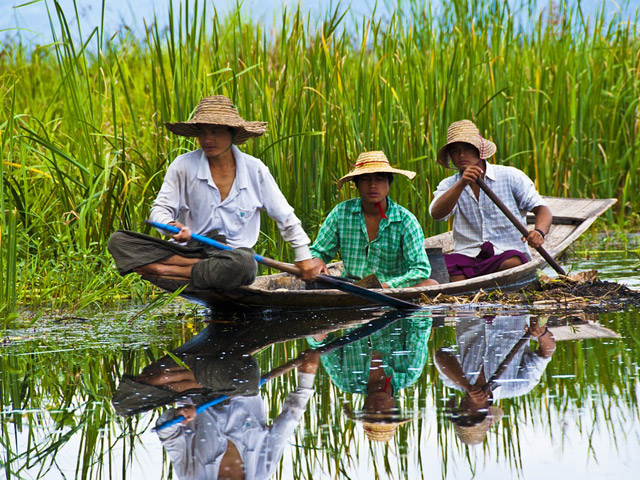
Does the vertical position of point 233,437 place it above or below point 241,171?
below

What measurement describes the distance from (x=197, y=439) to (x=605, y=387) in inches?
59.1

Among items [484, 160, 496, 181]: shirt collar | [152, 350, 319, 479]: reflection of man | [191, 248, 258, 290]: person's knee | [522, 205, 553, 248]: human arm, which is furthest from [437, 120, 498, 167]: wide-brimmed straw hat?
[152, 350, 319, 479]: reflection of man

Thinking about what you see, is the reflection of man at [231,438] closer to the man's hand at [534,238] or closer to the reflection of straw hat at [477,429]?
the reflection of straw hat at [477,429]

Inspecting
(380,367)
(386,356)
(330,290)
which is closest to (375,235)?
(330,290)

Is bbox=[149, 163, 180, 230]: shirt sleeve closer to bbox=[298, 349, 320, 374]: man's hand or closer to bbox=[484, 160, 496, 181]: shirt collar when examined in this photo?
bbox=[298, 349, 320, 374]: man's hand

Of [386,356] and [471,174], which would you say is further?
→ [471,174]

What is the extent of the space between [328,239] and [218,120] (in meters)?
1.20

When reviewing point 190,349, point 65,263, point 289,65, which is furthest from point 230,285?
point 289,65

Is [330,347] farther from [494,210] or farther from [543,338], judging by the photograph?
[494,210]

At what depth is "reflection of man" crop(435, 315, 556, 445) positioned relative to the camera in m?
3.14

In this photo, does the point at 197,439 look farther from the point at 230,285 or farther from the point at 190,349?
the point at 230,285

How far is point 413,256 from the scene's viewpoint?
5.98m

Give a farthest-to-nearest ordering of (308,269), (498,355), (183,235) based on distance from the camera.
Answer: (308,269)
(183,235)
(498,355)

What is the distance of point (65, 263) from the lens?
6.33 m
